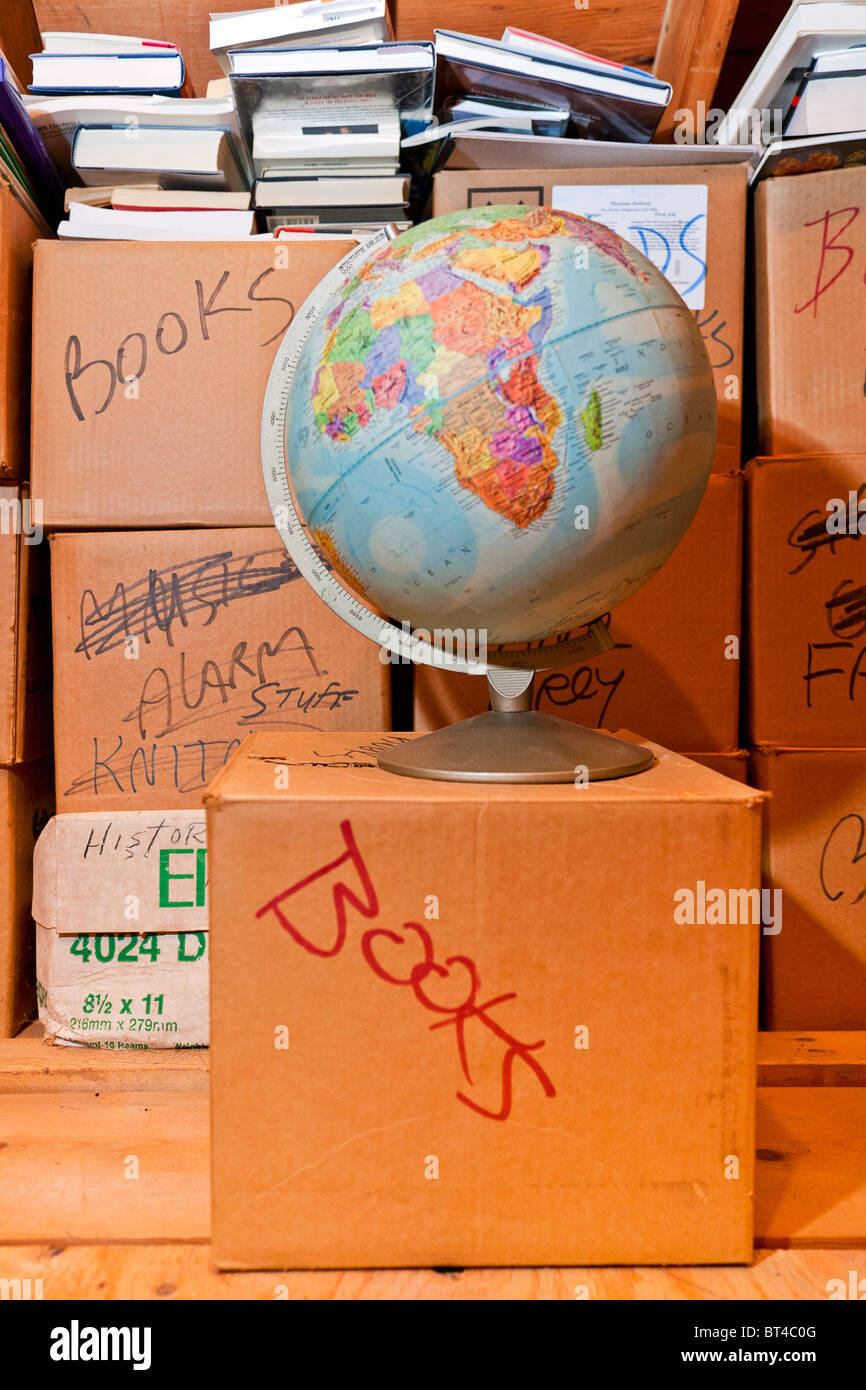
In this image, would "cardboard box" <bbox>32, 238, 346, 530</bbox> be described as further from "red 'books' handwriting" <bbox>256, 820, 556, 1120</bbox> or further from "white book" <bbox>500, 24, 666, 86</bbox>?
"red 'books' handwriting" <bbox>256, 820, 556, 1120</bbox>

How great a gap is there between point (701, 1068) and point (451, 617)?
1.33 feet

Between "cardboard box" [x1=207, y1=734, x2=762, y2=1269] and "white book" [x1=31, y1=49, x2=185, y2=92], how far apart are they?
102 centimetres

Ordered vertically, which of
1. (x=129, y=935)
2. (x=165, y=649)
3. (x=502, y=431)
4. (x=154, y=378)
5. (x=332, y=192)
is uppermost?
(x=332, y=192)

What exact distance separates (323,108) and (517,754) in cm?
94

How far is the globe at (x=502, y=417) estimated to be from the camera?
735 millimetres

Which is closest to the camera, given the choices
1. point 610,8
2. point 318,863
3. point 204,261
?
point 318,863

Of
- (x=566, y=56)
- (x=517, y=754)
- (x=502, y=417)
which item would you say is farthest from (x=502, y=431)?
(x=566, y=56)

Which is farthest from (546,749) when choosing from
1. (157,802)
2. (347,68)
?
(347,68)

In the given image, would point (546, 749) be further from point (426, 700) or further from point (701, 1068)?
point (426, 700)

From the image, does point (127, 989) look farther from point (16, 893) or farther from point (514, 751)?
point (514, 751)

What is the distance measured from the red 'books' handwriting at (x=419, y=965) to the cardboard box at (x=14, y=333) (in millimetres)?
715

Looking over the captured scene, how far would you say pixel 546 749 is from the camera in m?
0.86

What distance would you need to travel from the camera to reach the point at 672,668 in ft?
4.13

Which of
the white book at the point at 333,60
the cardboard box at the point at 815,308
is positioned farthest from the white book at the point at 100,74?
the cardboard box at the point at 815,308
